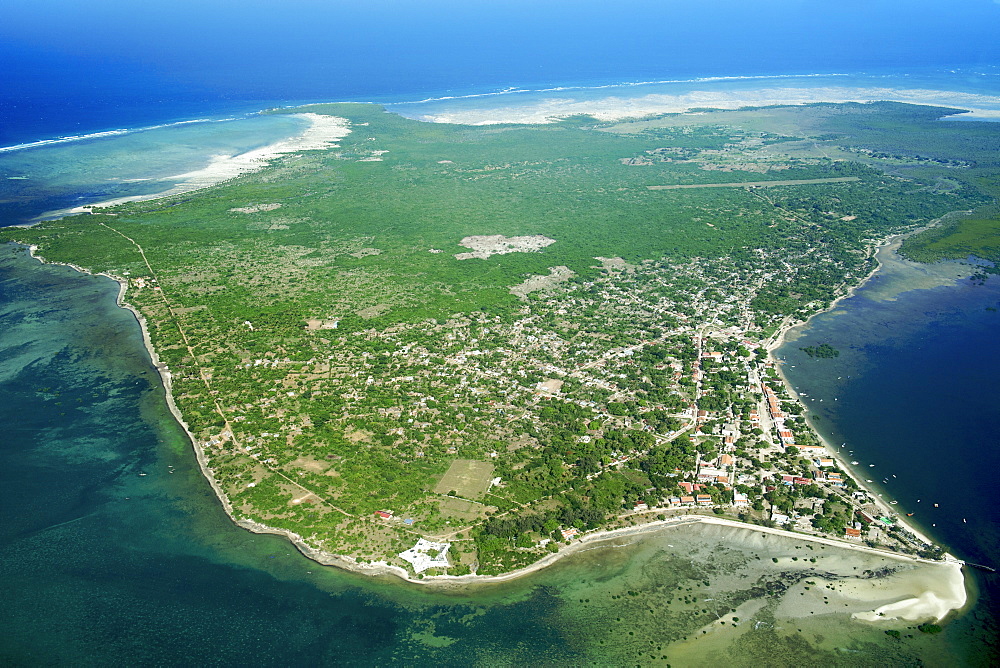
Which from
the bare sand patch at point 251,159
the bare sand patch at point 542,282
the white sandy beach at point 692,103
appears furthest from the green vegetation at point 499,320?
the white sandy beach at point 692,103

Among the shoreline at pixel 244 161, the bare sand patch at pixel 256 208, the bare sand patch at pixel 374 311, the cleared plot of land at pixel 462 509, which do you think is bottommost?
the cleared plot of land at pixel 462 509

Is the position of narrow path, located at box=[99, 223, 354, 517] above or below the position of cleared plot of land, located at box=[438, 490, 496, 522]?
above

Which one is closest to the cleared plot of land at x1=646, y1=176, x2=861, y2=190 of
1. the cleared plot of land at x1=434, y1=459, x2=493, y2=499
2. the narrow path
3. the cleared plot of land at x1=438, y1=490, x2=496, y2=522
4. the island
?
the island

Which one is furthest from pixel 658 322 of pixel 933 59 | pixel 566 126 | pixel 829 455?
pixel 933 59

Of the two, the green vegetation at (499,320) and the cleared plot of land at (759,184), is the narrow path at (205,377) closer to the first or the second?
the green vegetation at (499,320)

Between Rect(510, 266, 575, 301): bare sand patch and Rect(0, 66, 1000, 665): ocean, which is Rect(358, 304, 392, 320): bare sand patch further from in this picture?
Rect(0, 66, 1000, 665): ocean

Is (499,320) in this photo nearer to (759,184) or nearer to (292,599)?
(292,599)
